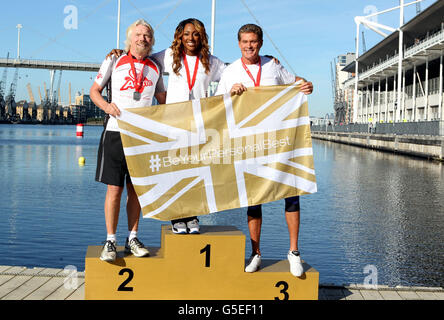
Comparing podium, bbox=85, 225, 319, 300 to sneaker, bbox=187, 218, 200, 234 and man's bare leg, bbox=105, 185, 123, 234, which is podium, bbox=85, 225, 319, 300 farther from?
man's bare leg, bbox=105, 185, 123, 234

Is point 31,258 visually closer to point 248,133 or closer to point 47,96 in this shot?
point 248,133

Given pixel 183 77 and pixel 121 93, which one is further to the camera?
pixel 183 77

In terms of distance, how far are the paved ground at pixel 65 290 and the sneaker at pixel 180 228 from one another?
0.97 m

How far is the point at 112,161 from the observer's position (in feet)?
16.6

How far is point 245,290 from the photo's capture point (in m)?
4.77

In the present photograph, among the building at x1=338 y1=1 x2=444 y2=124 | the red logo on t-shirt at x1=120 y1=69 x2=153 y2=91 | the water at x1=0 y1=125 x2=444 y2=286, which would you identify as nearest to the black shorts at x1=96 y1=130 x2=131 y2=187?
the red logo on t-shirt at x1=120 y1=69 x2=153 y2=91

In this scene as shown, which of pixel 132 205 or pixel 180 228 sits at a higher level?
pixel 132 205

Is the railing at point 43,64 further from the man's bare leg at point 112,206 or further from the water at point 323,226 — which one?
the man's bare leg at point 112,206

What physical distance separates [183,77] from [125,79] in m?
0.50

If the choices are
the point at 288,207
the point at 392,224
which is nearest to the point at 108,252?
the point at 288,207

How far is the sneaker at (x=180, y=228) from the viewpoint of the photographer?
16.2 ft

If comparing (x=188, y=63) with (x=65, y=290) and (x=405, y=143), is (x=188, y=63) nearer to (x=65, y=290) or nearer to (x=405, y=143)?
(x=65, y=290)
